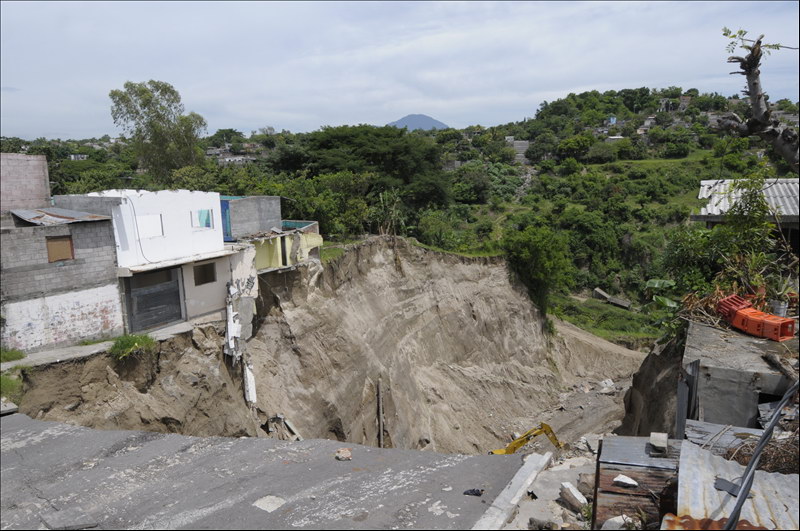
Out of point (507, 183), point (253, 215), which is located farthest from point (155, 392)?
point (507, 183)

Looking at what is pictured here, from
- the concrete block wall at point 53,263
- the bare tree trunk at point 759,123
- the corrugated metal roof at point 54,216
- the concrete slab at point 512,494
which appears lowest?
the concrete slab at point 512,494

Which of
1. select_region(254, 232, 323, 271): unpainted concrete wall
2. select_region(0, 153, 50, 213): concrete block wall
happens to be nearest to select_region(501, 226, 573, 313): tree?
select_region(254, 232, 323, 271): unpainted concrete wall

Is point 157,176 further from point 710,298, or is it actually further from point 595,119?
point 595,119

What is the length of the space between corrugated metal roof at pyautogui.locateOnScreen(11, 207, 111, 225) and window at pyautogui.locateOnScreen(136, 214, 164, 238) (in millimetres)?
964

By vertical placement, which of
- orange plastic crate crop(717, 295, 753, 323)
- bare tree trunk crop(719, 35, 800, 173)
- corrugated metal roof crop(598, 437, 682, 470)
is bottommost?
corrugated metal roof crop(598, 437, 682, 470)

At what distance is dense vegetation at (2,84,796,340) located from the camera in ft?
103

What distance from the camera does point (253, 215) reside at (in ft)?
68.9

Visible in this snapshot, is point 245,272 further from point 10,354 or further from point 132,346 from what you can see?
point 10,354

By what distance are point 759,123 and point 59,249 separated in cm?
1403

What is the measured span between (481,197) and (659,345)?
41951mm

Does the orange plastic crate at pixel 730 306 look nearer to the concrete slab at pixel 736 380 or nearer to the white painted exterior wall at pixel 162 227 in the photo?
the concrete slab at pixel 736 380

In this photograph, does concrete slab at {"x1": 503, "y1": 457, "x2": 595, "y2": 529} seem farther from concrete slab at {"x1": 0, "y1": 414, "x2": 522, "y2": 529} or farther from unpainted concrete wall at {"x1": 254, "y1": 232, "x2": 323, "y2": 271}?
unpainted concrete wall at {"x1": 254, "y1": 232, "x2": 323, "y2": 271}

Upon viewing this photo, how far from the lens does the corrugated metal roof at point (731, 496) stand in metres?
5.25

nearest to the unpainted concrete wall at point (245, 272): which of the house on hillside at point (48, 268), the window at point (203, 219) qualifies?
the window at point (203, 219)
